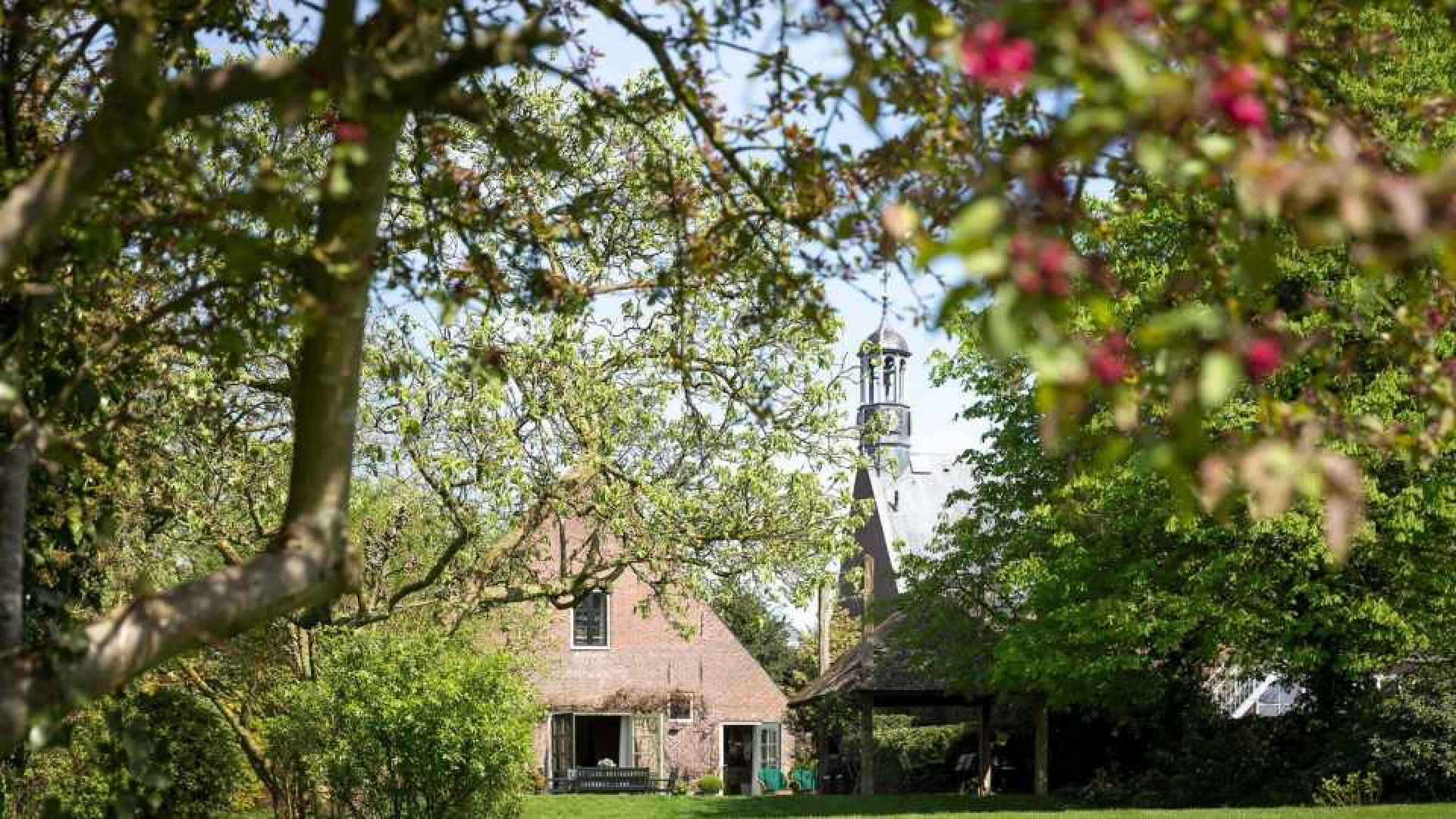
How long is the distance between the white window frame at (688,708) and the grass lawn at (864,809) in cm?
533

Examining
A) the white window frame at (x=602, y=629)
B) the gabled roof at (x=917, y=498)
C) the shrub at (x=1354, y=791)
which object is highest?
the gabled roof at (x=917, y=498)

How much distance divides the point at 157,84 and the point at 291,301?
0.93 m

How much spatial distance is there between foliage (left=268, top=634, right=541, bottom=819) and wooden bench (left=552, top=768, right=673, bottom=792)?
18671 mm

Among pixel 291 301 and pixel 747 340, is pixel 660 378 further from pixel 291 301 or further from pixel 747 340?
pixel 291 301

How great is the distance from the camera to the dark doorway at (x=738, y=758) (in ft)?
122

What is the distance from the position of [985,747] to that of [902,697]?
6.79ft

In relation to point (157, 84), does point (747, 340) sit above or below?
above

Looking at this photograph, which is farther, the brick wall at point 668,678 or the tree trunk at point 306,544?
the brick wall at point 668,678

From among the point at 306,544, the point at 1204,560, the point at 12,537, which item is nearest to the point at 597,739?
the point at 1204,560

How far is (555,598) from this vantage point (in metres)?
14.2

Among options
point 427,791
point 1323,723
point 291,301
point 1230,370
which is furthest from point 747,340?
point 1323,723

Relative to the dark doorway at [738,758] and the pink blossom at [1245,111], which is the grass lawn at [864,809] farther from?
the pink blossom at [1245,111]

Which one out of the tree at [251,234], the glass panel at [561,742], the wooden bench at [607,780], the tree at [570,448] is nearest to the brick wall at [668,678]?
the glass panel at [561,742]

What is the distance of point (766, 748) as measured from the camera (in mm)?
37719
